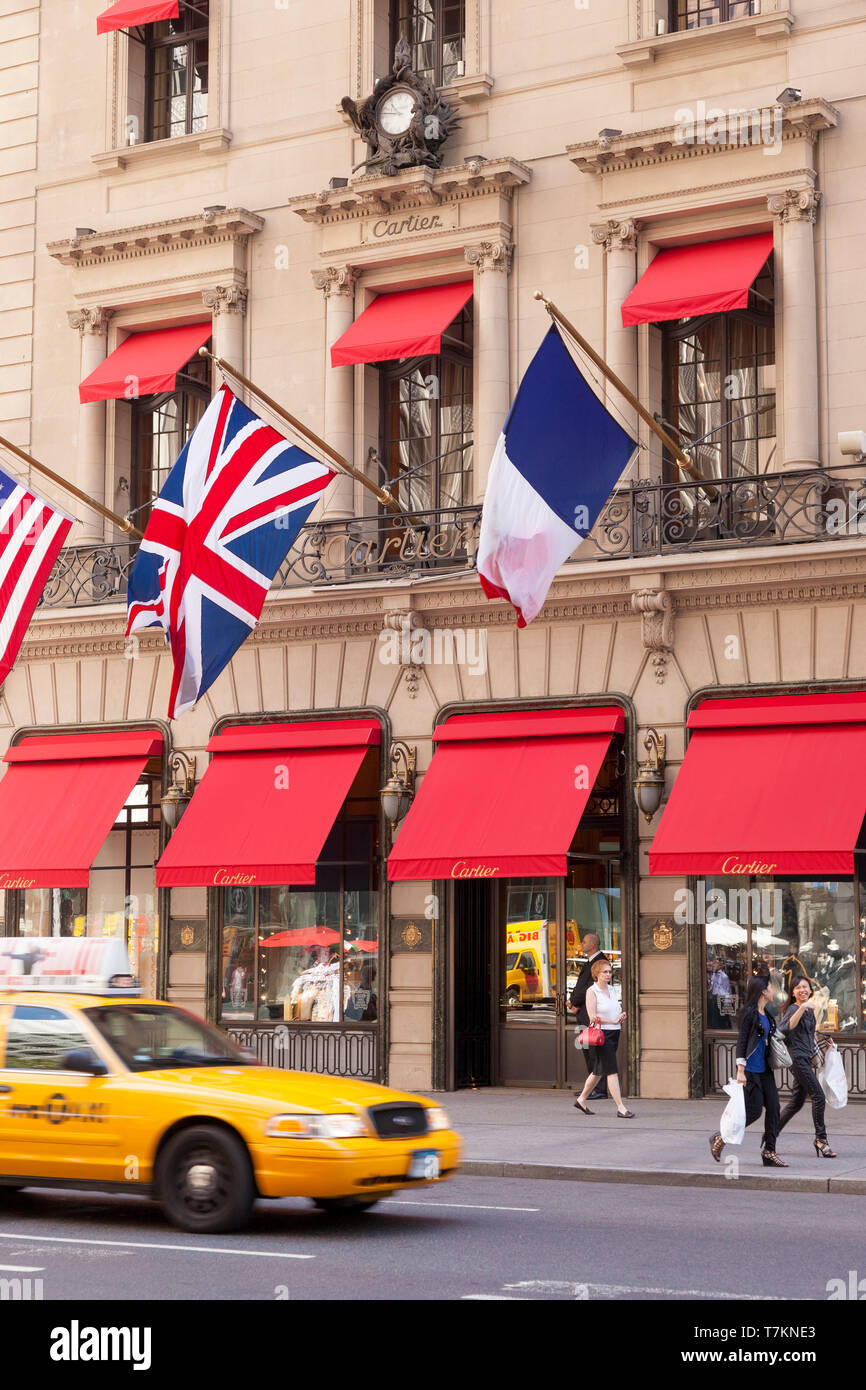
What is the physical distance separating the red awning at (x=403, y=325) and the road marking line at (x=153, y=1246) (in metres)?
14.7

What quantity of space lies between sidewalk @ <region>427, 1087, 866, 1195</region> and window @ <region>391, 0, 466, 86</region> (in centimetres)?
1432

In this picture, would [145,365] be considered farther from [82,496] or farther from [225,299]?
[82,496]

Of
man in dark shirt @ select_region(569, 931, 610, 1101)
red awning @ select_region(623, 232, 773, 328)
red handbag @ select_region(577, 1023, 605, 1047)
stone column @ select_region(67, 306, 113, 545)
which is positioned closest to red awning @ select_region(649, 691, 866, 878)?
man in dark shirt @ select_region(569, 931, 610, 1101)

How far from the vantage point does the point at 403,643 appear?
24094 millimetres

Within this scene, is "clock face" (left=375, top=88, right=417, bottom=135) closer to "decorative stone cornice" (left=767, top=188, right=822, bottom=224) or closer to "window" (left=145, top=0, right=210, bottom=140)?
"window" (left=145, top=0, right=210, bottom=140)

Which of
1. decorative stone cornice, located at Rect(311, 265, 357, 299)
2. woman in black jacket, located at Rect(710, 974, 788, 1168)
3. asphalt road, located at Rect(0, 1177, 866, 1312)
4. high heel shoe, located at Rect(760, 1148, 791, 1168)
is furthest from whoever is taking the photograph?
decorative stone cornice, located at Rect(311, 265, 357, 299)

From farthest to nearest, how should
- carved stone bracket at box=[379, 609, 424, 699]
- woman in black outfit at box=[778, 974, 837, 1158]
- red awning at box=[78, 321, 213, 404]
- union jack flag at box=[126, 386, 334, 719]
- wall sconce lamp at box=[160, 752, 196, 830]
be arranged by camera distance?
red awning at box=[78, 321, 213, 404] < wall sconce lamp at box=[160, 752, 196, 830] < carved stone bracket at box=[379, 609, 424, 699] < union jack flag at box=[126, 386, 334, 719] < woman in black outfit at box=[778, 974, 837, 1158]

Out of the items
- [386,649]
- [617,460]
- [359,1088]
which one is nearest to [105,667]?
[386,649]

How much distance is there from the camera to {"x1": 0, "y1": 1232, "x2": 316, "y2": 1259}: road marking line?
11.1 m

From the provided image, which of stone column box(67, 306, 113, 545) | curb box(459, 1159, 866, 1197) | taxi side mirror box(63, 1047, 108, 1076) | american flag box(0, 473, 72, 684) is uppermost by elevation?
stone column box(67, 306, 113, 545)

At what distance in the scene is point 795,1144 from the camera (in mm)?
17828

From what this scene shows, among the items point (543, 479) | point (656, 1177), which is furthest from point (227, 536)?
point (656, 1177)

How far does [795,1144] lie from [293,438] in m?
12.8

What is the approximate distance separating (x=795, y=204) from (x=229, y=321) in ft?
28.2
